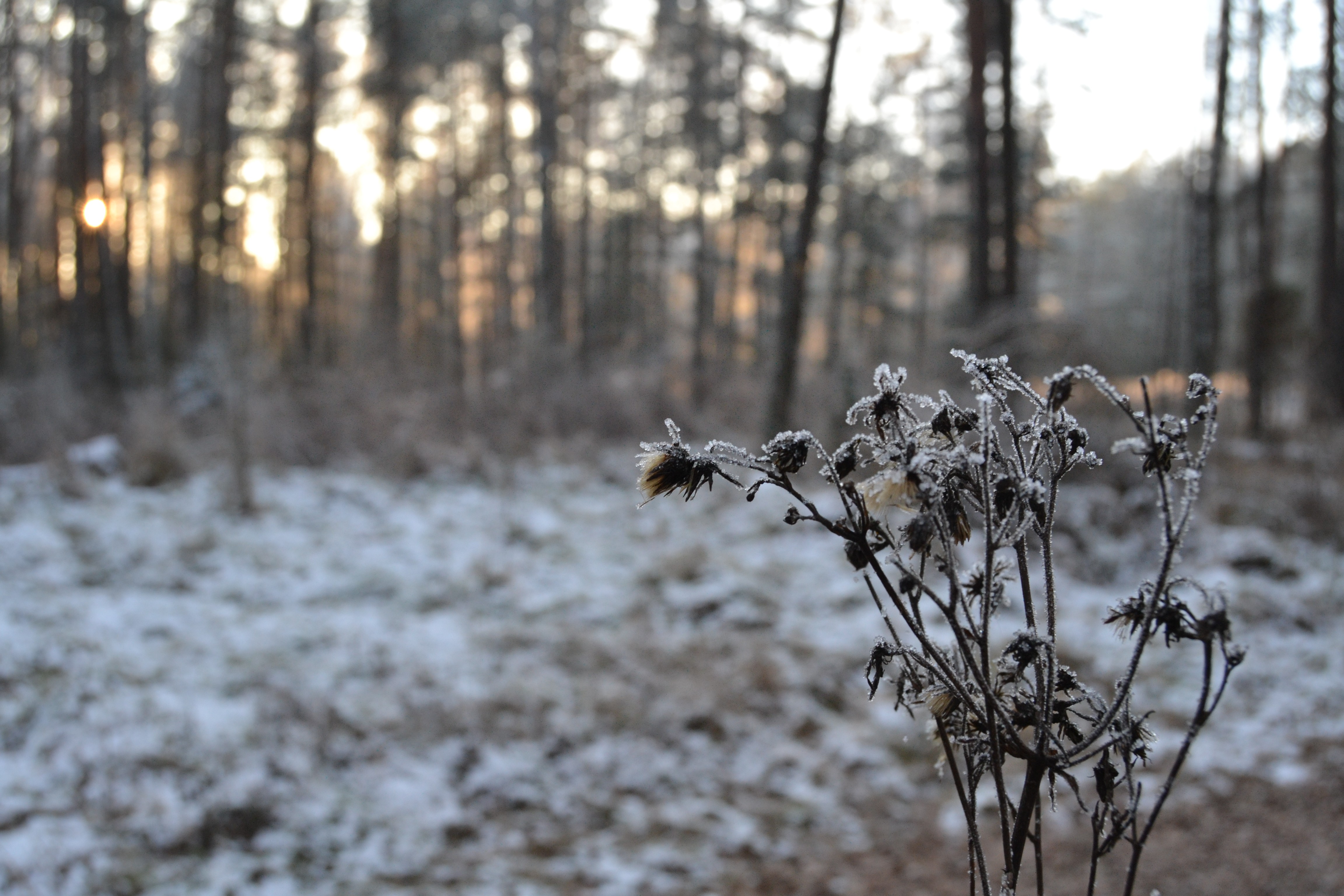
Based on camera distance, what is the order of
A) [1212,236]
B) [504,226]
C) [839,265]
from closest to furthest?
[1212,236], [504,226], [839,265]

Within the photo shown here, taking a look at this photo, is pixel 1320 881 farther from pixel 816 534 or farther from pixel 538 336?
pixel 538 336

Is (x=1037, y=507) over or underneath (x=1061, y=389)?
underneath

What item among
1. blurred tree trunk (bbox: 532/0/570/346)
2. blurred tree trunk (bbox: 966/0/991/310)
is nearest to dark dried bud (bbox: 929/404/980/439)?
blurred tree trunk (bbox: 966/0/991/310)

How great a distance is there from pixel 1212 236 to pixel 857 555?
45.5 feet

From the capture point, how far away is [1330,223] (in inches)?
557

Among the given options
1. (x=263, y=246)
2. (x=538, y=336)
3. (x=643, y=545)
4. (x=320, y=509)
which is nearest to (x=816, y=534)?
(x=643, y=545)

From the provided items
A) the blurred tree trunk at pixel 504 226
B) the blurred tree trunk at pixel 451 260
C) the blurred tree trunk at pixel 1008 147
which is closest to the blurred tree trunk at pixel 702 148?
the blurred tree trunk at pixel 504 226

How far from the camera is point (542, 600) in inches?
252

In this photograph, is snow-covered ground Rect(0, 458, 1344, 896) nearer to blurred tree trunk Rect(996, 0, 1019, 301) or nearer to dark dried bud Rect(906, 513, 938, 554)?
dark dried bud Rect(906, 513, 938, 554)

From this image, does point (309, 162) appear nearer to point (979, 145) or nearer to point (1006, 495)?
point (979, 145)

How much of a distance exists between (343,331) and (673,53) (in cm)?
1313

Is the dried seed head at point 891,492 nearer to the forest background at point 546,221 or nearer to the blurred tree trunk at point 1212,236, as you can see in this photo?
the forest background at point 546,221

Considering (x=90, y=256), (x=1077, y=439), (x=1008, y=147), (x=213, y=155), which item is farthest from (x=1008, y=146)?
(x=213, y=155)

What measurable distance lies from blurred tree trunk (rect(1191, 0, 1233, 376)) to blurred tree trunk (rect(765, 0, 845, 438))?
5.86 m
